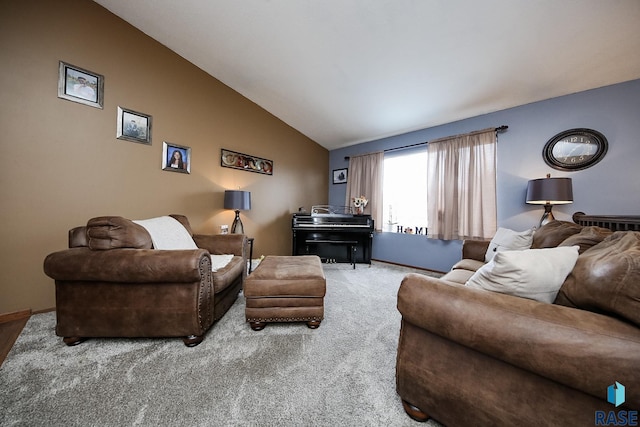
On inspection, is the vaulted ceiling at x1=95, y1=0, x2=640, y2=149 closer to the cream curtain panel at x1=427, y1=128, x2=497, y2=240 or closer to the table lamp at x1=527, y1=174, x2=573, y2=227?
the cream curtain panel at x1=427, y1=128, x2=497, y2=240

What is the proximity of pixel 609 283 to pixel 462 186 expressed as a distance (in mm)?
2883

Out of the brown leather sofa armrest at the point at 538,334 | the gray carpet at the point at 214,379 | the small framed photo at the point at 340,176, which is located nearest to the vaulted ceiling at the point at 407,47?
the small framed photo at the point at 340,176

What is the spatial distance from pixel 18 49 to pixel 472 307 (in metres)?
3.69

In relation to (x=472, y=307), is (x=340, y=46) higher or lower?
higher

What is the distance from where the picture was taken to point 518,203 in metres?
2.86

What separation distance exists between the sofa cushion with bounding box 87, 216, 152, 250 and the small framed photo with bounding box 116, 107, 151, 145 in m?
1.39

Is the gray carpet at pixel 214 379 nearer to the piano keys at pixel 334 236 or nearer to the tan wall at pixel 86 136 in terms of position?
the tan wall at pixel 86 136

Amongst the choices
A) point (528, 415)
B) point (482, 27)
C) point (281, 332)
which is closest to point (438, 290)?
point (528, 415)

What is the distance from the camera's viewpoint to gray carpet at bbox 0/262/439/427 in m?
0.97

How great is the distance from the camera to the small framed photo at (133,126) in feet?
7.75

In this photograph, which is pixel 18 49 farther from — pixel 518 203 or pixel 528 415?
pixel 518 203

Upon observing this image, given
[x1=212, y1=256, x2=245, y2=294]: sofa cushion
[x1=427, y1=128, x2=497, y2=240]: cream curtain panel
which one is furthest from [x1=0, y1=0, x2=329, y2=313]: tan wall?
[x1=427, y1=128, x2=497, y2=240]: cream curtain panel

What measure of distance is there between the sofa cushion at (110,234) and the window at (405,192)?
363 centimetres

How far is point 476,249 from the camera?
2.41 metres
